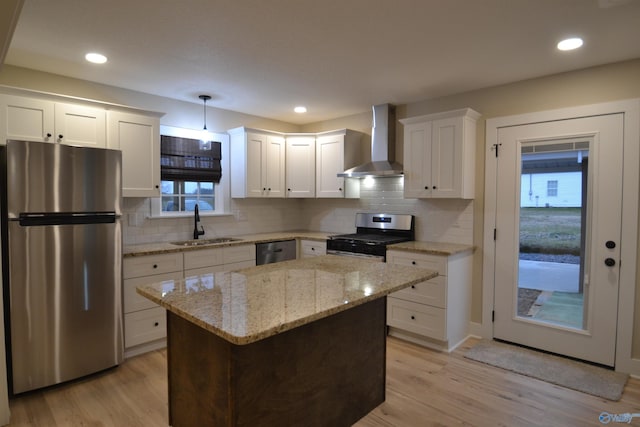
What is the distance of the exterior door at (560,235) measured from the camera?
2.92m

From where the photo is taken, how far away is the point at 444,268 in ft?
10.6

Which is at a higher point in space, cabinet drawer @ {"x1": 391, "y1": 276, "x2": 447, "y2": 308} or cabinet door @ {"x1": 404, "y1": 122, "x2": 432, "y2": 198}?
cabinet door @ {"x1": 404, "y1": 122, "x2": 432, "y2": 198}

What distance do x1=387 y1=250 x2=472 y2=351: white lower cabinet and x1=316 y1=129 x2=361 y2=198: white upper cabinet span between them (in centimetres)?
125

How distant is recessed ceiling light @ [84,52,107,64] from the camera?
2738 millimetres

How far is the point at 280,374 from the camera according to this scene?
166 cm

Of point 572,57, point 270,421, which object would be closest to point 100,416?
point 270,421

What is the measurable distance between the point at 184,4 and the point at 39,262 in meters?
2.02

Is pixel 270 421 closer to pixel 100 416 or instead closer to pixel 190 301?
pixel 190 301

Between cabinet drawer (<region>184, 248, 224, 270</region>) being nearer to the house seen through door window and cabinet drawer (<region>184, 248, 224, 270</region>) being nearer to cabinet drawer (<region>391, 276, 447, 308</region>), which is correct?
the house seen through door window

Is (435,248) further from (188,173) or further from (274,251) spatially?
(188,173)

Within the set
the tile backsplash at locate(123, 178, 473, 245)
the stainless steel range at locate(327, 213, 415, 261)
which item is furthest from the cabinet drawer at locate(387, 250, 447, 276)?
the tile backsplash at locate(123, 178, 473, 245)

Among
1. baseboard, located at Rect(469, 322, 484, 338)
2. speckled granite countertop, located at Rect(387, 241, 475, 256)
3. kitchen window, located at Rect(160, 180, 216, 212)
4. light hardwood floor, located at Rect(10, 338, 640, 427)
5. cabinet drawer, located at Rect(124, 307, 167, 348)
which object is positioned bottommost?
light hardwood floor, located at Rect(10, 338, 640, 427)

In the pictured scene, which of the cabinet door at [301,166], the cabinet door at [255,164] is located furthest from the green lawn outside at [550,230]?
the cabinet door at [255,164]

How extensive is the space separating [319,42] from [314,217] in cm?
294
